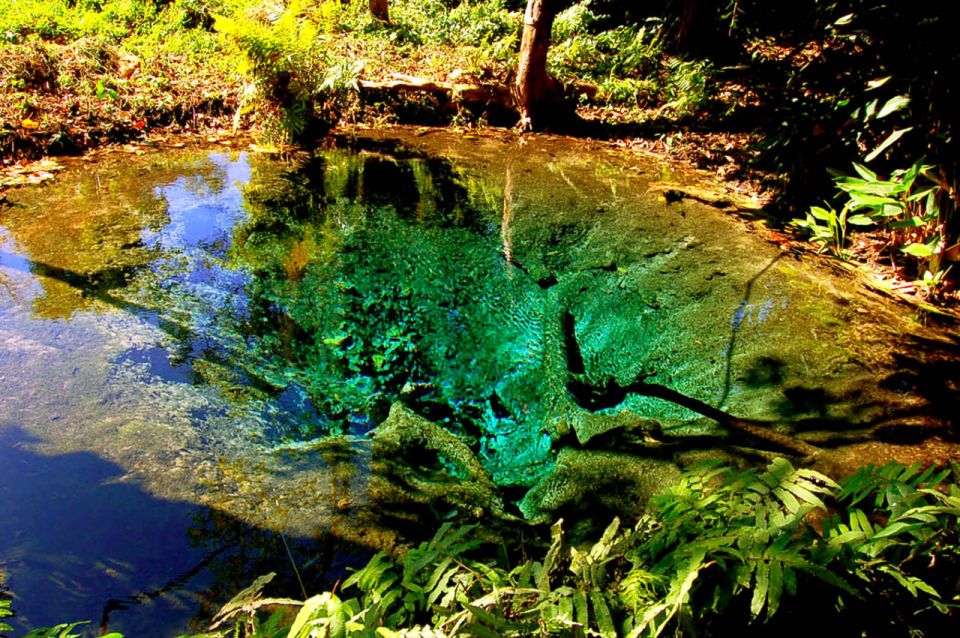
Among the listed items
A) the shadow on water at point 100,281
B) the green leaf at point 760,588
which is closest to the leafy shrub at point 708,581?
the green leaf at point 760,588

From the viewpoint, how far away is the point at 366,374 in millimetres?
3324

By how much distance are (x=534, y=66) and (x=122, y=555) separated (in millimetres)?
7313

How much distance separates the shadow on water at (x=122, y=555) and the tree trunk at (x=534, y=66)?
6934 mm

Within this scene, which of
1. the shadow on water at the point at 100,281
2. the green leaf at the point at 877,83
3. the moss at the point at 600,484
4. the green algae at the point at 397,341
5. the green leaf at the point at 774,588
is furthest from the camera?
the green leaf at the point at 877,83

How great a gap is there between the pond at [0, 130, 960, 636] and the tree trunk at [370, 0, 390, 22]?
6675 mm

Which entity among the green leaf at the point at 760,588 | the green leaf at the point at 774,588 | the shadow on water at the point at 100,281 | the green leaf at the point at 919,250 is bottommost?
the shadow on water at the point at 100,281

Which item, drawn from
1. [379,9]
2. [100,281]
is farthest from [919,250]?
[379,9]

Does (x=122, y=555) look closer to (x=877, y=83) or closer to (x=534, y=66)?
(x=877, y=83)

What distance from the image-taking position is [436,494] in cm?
241

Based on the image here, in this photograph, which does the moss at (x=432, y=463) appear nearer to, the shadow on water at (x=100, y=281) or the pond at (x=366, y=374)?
A: the pond at (x=366, y=374)

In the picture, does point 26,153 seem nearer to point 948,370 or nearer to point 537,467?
point 537,467

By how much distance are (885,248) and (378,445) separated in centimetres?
395

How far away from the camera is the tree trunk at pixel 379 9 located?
1066 cm

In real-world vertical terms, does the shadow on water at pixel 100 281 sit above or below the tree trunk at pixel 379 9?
below
